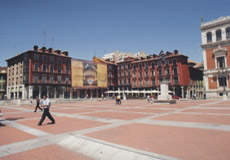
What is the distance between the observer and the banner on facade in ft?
174

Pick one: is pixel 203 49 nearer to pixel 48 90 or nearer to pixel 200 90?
pixel 200 90

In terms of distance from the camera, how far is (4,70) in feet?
198

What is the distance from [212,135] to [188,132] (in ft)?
2.68

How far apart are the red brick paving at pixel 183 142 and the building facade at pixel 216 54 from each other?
3680 cm

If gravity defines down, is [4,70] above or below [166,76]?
above

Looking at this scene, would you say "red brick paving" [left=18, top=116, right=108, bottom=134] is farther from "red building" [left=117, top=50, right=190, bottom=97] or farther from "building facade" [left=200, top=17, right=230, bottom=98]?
"red building" [left=117, top=50, right=190, bottom=97]

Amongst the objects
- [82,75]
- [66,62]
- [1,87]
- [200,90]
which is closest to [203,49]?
[200,90]

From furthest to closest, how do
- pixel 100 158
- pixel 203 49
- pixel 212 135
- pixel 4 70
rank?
1. pixel 4 70
2. pixel 203 49
3. pixel 212 135
4. pixel 100 158

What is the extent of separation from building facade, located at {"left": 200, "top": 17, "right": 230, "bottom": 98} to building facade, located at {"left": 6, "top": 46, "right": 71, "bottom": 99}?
128 feet

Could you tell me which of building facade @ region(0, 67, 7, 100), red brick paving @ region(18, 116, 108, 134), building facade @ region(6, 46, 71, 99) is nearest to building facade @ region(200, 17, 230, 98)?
red brick paving @ region(18, 116, 108, 134)

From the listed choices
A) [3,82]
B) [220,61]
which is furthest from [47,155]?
[3,82]

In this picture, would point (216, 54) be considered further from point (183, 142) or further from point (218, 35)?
point (183, 142)

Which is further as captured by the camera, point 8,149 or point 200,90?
point 200,90

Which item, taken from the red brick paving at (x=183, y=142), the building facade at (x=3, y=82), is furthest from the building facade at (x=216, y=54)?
the building facade at (x=3, y=82)
